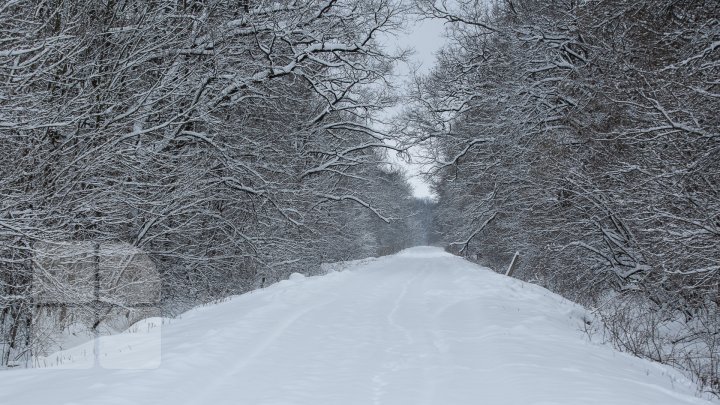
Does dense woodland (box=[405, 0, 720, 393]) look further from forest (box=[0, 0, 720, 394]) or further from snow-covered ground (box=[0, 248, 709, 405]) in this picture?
snow-covered ground (box=[0, 248, 709, 405])

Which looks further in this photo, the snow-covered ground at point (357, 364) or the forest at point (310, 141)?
the forest at point (310, 141)

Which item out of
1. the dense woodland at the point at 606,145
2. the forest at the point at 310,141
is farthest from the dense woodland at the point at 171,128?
the dense woodland at the point at 606,145

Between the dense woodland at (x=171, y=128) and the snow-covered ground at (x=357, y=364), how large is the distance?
2699mm

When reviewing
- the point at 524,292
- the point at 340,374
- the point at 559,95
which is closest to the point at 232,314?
the point at 340,374

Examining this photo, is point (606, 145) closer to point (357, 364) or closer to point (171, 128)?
point (357, 364)

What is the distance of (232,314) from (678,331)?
29.9 feet

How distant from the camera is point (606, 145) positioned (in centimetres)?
1121

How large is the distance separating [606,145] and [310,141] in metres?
11.0

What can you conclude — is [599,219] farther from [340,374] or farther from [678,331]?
[340,374]

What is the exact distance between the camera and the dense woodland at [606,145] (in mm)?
7844

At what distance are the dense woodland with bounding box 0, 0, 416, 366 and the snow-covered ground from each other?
8.86ft

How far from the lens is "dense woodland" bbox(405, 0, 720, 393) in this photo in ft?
25.7

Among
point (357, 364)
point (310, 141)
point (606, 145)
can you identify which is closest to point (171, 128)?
point (310, 141)

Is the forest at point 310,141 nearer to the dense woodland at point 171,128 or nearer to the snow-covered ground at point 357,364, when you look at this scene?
the dense woodland at point 171,128
